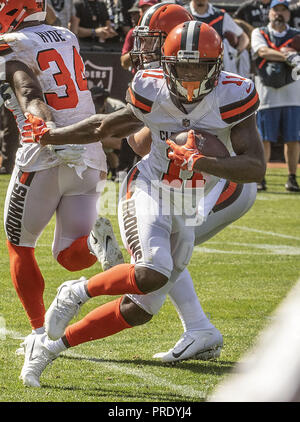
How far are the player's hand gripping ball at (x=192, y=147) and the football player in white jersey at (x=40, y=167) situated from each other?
0.54 metres

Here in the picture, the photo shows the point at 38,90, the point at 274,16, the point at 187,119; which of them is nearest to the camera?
the point at 187,119

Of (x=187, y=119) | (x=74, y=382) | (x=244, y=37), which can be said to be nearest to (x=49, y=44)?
(x=187, y=119)

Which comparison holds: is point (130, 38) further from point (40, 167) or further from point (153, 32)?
point (40, 167)

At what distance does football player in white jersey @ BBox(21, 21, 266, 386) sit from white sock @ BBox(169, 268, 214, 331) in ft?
1.52

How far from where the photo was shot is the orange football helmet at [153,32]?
3.85 m

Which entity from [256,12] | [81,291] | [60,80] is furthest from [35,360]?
[256,12]

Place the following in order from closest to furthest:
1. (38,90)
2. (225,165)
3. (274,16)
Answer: (225,165), (38,90), (274,16)

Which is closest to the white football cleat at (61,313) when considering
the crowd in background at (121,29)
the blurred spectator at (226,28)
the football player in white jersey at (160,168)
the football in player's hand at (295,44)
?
the football player in white jersey at (160,168)

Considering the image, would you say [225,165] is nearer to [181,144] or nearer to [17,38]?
[181,144]

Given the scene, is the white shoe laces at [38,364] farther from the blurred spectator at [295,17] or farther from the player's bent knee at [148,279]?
the blurred spectator at [295,17]

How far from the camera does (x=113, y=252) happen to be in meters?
3.45

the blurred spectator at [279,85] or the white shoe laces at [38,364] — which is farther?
the blurred spectator at [279,85]

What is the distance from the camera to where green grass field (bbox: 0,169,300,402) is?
3.16 meters

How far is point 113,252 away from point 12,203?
514 mm
